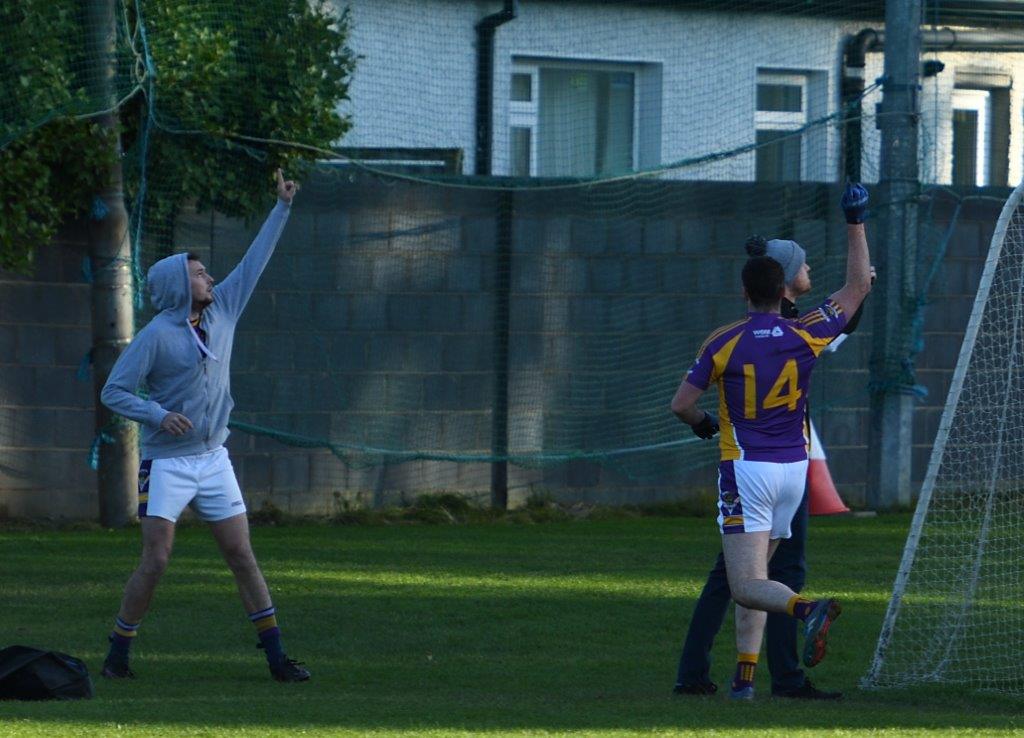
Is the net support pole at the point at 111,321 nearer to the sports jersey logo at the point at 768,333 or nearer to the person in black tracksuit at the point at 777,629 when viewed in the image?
the person in black tracksuit at the point at 777,629

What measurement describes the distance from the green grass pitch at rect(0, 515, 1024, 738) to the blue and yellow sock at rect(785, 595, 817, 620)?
0.40 m

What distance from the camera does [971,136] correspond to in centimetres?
1903

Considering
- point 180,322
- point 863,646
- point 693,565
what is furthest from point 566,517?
point 180,322

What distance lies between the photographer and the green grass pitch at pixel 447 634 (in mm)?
6410

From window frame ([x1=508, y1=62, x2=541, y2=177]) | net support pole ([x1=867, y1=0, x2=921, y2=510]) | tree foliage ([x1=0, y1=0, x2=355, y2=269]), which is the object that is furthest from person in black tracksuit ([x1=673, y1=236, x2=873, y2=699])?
window frame ([x1=508, y1=62, x2=541, y2=177])

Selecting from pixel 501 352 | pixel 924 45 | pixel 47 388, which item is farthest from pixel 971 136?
pixel 47 388

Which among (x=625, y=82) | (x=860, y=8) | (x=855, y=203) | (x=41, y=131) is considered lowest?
(x=855, y=203)

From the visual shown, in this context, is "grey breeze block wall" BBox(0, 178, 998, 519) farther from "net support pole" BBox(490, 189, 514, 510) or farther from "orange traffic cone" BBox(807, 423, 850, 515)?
"orange traffic cone" BBox(807, 423, 850, 515)

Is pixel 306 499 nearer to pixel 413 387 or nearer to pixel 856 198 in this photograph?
pixel 413 387

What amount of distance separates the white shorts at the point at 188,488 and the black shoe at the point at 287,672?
26.9 inches

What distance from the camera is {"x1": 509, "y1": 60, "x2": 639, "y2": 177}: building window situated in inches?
675

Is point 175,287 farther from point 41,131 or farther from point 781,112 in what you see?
point 781,112

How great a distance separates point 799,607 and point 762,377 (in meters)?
0.90

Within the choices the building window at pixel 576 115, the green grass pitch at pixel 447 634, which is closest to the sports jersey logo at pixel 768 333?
the green grass pitch at pixel 447 634
